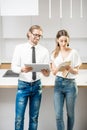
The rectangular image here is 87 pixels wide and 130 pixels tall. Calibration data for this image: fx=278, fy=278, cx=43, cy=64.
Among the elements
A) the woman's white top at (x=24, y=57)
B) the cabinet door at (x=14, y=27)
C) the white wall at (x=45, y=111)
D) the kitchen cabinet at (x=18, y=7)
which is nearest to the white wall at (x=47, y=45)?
the cabinet door at (x=14, y=27)

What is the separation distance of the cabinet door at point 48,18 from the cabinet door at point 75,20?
109mm

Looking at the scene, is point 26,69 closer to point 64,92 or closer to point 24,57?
point 24,57

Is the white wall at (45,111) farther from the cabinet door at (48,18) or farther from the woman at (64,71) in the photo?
the cabinet door at (48,18)

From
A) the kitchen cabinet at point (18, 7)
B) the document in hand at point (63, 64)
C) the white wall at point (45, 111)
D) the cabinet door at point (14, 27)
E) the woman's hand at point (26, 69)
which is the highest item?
the kitchen cabinet at point (18, 7)

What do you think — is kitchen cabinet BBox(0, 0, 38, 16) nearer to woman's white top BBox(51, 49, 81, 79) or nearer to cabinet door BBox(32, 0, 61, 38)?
woman's white top BBox(51, 49, 81, 79)

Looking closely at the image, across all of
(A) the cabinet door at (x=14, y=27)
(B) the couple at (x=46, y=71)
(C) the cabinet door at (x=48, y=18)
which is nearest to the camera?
(B) the couple at (x=46, y=71)

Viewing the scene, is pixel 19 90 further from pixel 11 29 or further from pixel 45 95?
pixel 11 29

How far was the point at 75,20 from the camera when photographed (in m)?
4.36

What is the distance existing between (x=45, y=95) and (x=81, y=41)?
1.63 m

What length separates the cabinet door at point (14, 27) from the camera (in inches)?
172

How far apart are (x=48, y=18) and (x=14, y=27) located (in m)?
0.55

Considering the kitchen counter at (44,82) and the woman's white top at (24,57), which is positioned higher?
the woman's white top at (24,57)

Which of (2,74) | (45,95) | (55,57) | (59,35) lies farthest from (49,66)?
(2,74)

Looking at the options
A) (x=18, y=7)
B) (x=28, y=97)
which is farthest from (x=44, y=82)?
(x=18, y=7)
